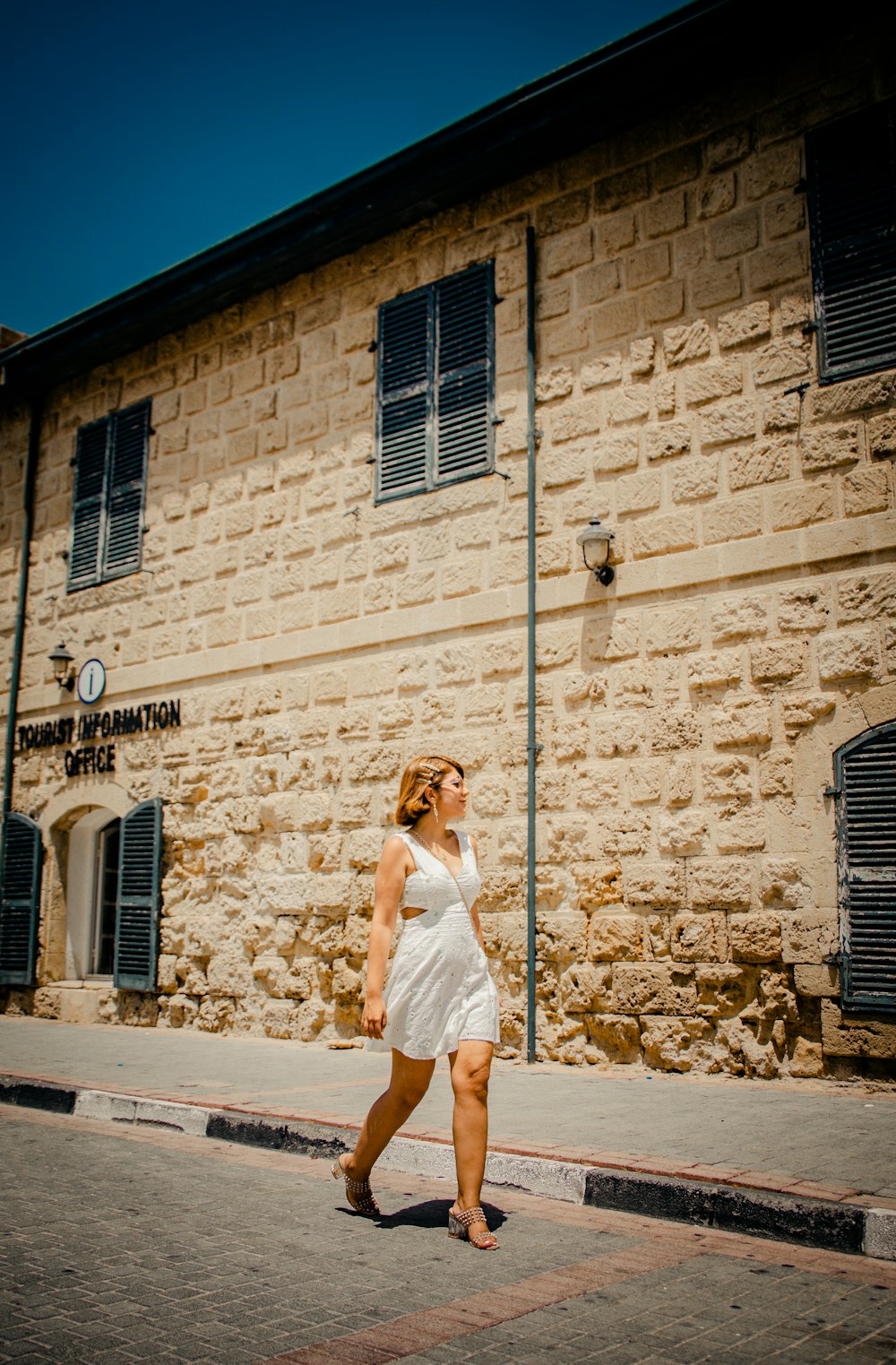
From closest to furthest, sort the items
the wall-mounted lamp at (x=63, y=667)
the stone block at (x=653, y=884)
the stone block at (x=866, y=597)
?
the stone block at (x=866, y=597) < the stone block at (x=653, y=884) < the wall-mounted lamp at (x=63, y=667)

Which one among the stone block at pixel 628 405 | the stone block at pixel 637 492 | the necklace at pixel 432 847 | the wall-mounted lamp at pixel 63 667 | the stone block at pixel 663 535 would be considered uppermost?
the stone block at pixel 628 405

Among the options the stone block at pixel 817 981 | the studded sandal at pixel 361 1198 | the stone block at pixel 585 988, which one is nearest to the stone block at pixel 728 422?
the stone block at pixel 817 981

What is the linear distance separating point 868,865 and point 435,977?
3554 mm

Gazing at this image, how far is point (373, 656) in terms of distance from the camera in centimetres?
937

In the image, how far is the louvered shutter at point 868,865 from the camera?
6602 mm

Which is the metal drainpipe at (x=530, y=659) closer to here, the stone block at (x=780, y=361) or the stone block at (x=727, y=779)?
the stone block at (x=727, y=779)

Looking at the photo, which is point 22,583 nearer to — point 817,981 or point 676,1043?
point 676,1043

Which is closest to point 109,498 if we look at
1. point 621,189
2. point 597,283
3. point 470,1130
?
point 597,283

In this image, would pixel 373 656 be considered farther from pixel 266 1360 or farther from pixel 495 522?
pixel 266 1360

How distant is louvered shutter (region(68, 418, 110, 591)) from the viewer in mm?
11969

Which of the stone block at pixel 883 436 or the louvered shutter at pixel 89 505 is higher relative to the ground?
the louvered shutter at pixel 89 505

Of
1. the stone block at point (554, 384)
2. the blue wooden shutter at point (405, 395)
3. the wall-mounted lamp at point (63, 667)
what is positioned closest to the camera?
the stone block at point (554, 384)

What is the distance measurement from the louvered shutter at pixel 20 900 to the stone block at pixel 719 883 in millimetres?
7209

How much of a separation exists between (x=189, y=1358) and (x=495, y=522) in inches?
260
